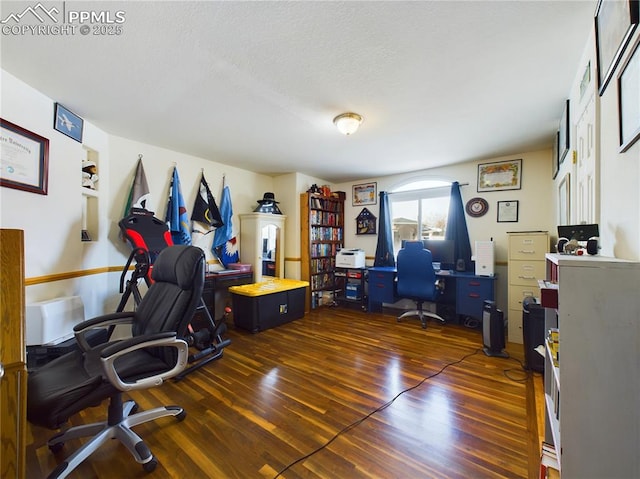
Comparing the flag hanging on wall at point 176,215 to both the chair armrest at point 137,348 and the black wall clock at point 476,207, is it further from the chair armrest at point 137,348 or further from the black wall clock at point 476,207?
the black wall clock at point 476,207

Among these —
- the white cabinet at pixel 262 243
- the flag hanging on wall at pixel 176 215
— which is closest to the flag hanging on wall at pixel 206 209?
the flag hanging on wall at pixel 176 215

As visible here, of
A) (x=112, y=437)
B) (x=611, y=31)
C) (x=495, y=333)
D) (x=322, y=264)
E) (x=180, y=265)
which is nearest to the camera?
(x=611, y=31)

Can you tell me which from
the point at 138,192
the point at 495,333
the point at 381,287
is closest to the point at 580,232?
the point at 495,333

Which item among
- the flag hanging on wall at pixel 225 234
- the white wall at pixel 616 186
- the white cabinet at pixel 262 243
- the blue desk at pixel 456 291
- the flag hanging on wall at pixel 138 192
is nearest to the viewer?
the white wall at pixel 616 186

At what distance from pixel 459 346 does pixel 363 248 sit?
230cm

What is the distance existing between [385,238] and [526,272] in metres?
1.98

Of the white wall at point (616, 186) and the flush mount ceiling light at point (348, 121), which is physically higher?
the flush mount ceiling light at point (348, 121)

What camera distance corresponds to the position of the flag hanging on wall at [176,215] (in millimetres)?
3066

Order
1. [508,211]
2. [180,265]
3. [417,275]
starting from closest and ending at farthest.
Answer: [180,265] → [417,275] → [508,211]

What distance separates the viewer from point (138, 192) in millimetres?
2797

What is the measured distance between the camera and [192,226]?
134 inches

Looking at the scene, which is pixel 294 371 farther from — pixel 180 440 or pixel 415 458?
pixel 415 458

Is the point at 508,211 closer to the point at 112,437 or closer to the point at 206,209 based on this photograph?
the point at 206,209

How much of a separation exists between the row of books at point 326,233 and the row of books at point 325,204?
0.35 metres
